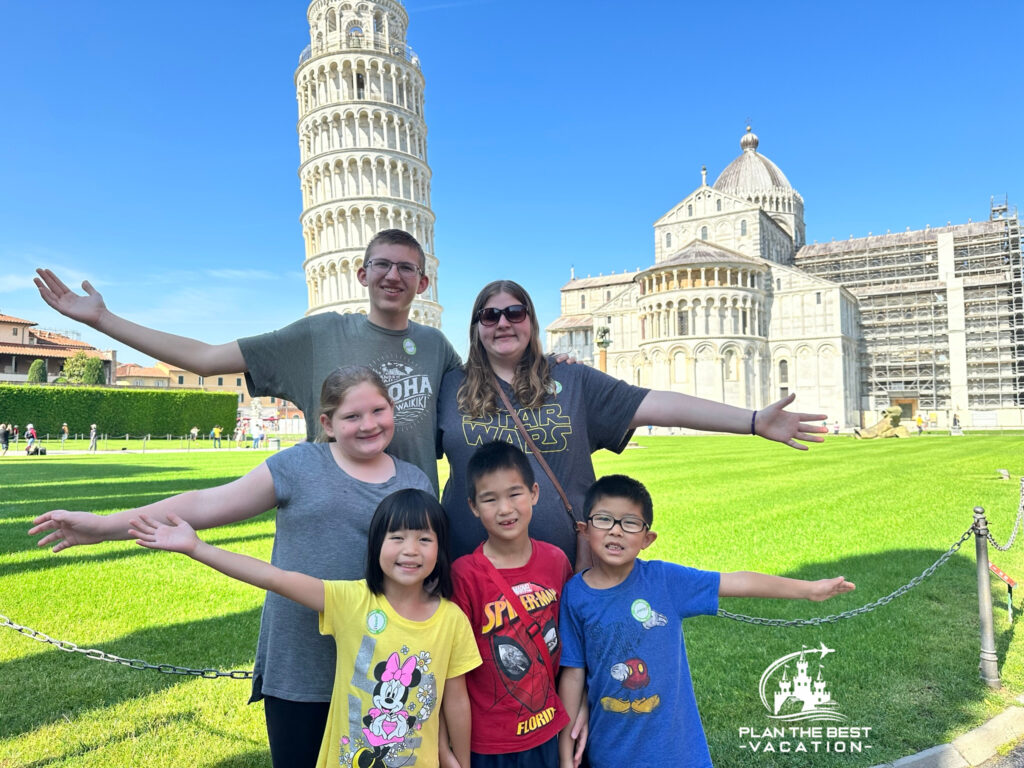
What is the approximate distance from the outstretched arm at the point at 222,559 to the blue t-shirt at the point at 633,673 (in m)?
1.05

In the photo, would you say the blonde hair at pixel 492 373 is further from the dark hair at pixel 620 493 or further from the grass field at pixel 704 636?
the grass field at pixel 704 636

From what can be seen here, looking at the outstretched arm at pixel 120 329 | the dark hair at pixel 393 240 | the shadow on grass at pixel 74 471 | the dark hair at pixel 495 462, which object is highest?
the dark hair at pixel 393 240

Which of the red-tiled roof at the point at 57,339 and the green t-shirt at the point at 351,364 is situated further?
the red-tiled roof at the point at 57,339

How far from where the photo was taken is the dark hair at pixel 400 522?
Answer: 2.34m

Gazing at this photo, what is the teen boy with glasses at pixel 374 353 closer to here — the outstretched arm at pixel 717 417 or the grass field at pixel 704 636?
the outstretched arm at pixel 717 417

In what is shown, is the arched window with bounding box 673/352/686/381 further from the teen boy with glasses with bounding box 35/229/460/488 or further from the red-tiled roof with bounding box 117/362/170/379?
the red-tiled roof with bounding box 117/362/170/379

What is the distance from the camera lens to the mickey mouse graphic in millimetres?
2258

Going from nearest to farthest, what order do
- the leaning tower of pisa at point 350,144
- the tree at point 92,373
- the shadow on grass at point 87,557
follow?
the shadow on grass at point 87,557 < the tree at point 92,373 < the leaning tower of pisa at point 350,144

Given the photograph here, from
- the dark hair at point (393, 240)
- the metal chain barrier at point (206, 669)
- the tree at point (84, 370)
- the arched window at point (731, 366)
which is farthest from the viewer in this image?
the arched window at point (731, 366)

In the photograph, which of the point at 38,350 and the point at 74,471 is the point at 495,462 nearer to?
the point at 74,471

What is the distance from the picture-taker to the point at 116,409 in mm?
45062

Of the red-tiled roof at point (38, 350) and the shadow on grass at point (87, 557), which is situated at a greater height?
the red-tiled roof at point (38, 350)

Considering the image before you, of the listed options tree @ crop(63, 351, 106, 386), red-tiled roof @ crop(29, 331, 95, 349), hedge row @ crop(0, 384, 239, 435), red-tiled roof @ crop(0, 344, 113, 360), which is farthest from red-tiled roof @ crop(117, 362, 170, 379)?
hedge row @ crop(0, 384, 239, 435)

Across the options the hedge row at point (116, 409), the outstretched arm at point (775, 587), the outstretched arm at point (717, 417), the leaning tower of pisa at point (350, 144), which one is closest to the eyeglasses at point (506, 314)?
the outstretched arm at point (717, 417)
